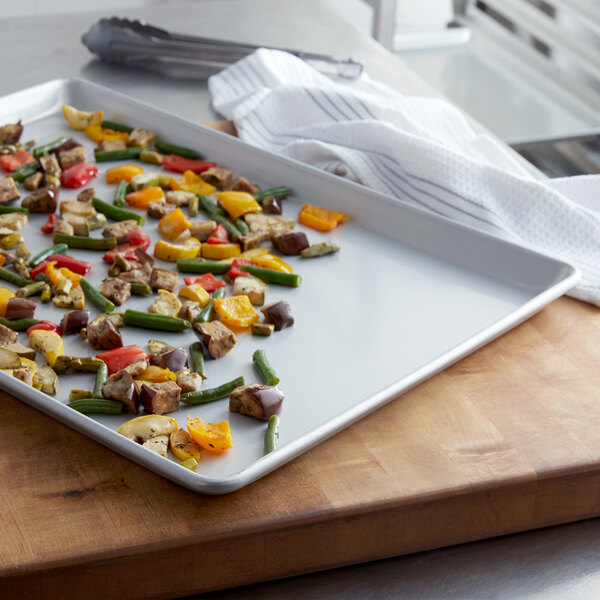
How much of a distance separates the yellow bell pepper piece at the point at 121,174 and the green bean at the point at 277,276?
0.39 m

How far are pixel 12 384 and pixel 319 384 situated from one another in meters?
0.35

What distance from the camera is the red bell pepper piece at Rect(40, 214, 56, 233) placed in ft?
4.85

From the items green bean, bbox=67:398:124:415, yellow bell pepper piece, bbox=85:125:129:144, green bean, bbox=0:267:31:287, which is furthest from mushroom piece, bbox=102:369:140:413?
yellow bell pepper piece, bbox=85:125:129:144

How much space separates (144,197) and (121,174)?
96mm

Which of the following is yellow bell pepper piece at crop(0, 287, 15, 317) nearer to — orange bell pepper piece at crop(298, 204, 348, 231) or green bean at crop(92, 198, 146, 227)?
green bean at crop(92, 198, 146, 227)

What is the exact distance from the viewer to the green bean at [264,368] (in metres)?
1.10

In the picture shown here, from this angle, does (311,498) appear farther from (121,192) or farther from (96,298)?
(121,192)

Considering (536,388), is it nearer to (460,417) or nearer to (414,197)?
(460,417)

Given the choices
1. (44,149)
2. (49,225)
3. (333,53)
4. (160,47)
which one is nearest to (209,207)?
(49,225)

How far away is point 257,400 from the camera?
3.35 feet

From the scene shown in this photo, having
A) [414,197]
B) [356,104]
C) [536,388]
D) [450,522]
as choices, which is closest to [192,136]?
[356,104]

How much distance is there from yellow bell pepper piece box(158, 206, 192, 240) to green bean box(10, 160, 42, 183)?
12.0 inches

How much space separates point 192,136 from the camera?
1746 millimetres

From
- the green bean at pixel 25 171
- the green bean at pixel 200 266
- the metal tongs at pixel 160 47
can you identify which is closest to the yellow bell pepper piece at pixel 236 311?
the green bean at pixel 200 266
